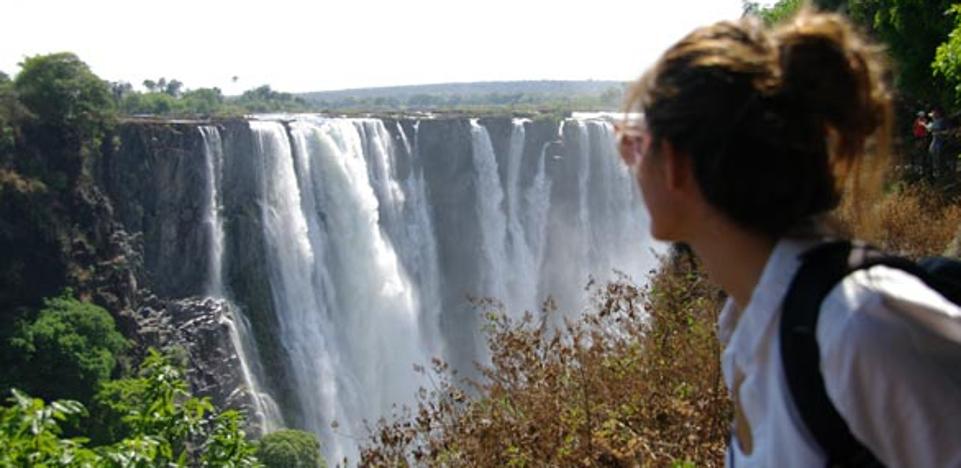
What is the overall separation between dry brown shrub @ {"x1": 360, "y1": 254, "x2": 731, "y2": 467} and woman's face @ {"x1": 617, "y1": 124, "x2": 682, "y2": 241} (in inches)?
98.9

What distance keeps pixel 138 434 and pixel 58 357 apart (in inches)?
722

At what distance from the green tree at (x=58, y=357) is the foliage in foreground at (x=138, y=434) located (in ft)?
56.3

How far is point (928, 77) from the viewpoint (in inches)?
516

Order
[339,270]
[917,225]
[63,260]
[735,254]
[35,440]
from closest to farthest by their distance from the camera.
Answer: [735,254] → [35,440] → [917,225] → [63,260] → [339,270]

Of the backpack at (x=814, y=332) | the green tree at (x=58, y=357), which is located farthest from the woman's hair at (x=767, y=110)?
the green tree at (x=58, y=357)

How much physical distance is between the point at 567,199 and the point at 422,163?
20.6 ft

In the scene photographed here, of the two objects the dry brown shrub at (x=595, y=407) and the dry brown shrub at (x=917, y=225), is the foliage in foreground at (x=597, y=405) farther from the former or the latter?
the dry brown shrub at (x=917, y=225)

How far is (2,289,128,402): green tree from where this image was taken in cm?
2036

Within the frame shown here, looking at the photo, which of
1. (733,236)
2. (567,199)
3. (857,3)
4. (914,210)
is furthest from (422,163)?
(733,236)

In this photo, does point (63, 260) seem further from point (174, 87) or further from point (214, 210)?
point (174, 87)

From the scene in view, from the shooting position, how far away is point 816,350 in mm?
946

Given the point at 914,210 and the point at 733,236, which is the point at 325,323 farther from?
the point at 733,236

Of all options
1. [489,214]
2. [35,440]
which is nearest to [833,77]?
[35,440]

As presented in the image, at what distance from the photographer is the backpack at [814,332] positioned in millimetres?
931
